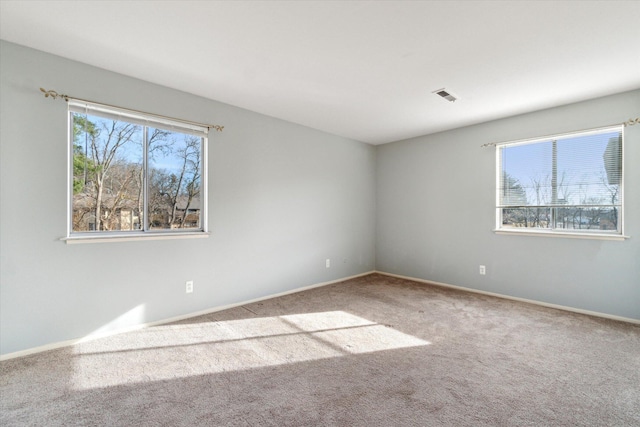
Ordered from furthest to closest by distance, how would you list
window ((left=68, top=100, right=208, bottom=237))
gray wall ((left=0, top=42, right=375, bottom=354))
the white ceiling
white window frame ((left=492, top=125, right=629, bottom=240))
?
white window frame ((left=492, top=125, right=629, bottom=240))
window ((left=68, top=100, right=208, bottom=237))
gray wall ((left=0, top=42, right=375, bottom=354))
the white ceiling

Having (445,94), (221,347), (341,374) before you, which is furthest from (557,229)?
(221,347)

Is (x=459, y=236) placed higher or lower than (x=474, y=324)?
higher

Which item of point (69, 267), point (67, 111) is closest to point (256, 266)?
point (69, 267)

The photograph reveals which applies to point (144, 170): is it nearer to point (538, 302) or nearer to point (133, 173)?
point (133, 173)

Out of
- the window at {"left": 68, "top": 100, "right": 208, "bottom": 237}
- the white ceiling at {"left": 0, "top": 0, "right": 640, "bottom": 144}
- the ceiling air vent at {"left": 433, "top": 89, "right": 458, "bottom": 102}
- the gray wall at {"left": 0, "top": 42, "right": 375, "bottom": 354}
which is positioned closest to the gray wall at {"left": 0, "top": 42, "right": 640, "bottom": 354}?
the gray wall at {"left": 0, "top": 42, "right": 375, "bottom": 354}

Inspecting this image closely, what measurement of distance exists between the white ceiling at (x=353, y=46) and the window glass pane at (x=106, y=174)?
574mm

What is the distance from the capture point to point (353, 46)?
228cm

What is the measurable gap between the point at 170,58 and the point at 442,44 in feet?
7.41

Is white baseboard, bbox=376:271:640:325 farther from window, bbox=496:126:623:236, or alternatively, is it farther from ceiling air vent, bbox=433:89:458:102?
ceiling air vent, bbox=433:89:458:102

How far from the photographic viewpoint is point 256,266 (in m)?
3.79

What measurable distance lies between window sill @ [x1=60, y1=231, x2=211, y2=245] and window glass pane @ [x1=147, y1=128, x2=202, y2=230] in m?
0.12

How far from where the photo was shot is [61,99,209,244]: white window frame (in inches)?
99.9

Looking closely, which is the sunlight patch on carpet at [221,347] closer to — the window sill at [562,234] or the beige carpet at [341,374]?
the beige carpet at [341,374]

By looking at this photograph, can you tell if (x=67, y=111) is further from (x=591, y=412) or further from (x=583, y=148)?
(x=583, y=148)
